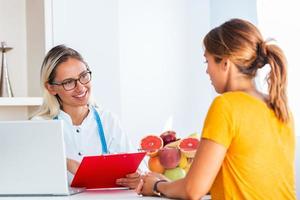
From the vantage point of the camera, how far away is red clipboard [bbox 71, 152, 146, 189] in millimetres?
1744

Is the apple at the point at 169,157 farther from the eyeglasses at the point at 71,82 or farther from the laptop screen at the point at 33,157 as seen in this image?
the eyeglasses at the point at 71,82

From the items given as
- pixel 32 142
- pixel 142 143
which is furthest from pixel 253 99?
pixel 32 142

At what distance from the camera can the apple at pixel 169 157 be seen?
183 cm

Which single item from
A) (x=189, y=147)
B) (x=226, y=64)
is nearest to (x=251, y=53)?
(x=226, y=64)

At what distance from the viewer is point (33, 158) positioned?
5.62 feet

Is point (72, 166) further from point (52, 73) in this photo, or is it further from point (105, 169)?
point (52, 73)

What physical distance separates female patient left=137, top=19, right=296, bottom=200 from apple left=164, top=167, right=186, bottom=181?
0.18 m

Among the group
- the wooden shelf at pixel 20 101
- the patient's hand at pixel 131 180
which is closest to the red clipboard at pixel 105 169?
the patient's hand at pixel 131 180

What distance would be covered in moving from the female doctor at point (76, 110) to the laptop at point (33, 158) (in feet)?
1.74

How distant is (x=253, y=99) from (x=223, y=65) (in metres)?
0.13

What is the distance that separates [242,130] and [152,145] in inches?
17.5

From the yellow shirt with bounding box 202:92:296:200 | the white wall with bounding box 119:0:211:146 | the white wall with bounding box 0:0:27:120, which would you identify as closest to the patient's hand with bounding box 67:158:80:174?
the yellow shirt with bounding box 202:92:296:200

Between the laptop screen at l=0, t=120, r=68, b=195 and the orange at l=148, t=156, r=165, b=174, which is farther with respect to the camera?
the orange at l=148, t=156, r=165, b=174

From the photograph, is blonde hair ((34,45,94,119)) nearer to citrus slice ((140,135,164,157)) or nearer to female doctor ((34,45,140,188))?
female doctor ((34,45,140,188))
